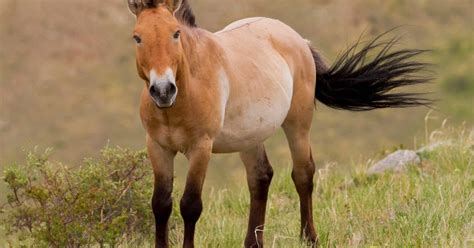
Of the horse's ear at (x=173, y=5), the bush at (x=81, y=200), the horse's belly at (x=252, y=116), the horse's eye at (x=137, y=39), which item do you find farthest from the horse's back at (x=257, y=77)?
the bush at (x=81, y=200)

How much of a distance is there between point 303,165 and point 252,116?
108 centimetres

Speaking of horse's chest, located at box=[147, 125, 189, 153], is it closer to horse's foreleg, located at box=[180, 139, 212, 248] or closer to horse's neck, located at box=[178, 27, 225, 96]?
horse's foreleg, located at box=[180, 139, 212, 248]

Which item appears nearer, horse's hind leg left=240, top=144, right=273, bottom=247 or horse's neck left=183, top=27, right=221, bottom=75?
horse's neck left=183, top=27, right=221, bottom=75

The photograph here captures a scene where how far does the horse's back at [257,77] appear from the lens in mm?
5793

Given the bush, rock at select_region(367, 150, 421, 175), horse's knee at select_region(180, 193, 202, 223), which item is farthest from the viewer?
rock at select_region(367, 150, 421, 175)

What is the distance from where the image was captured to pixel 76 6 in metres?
31.8

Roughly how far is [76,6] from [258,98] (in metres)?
26.8

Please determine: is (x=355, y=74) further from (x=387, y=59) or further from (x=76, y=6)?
(x=76, y=6)

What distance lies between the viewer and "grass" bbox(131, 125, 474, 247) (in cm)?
578

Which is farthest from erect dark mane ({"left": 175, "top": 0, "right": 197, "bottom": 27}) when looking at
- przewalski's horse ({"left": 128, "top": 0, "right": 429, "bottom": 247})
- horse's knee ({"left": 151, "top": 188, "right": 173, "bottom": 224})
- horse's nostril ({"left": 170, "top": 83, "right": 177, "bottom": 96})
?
horse's knee ({"left": 151, "top": 188, "right": 173, "bottom": 224})

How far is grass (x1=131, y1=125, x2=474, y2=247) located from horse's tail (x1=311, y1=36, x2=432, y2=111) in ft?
2.46

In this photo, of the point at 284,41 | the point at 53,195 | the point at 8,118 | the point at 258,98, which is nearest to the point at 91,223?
the point at 53,195

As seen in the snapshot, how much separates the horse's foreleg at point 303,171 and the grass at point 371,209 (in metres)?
0.12

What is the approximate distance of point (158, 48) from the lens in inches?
195
